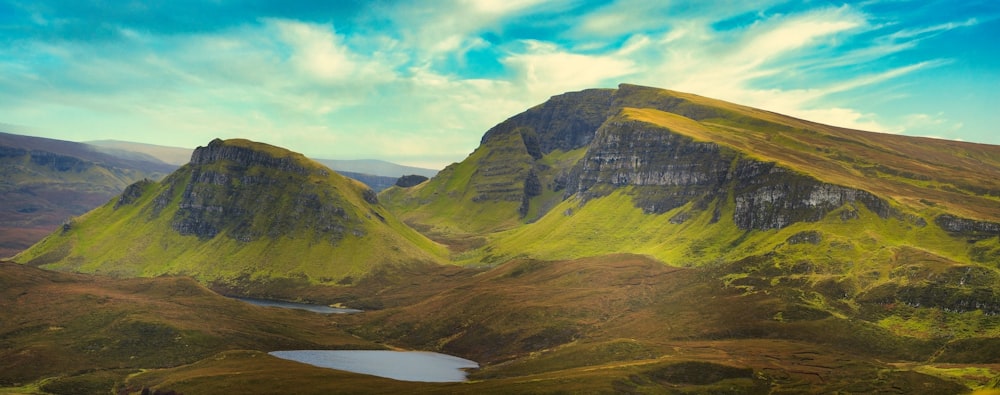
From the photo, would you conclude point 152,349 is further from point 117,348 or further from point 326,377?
point 326,377

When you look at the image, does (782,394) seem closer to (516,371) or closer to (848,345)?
(848,345)

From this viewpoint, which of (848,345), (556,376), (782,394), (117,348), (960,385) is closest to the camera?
(960,385)

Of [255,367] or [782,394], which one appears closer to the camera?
[782,394]

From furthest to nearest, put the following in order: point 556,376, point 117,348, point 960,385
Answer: point 117,348
point 556,376
point 960,385

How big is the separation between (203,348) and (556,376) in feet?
360

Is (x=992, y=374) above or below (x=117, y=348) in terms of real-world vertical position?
above

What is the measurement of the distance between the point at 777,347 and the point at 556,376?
210 ft

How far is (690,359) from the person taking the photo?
554ft

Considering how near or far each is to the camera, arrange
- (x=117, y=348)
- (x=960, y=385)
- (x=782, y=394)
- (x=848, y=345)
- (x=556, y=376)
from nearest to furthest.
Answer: (x=960, y=385) < (x=782, y=394) < (x=556, y=376) < (x=848, y=345) < (x=117, y=348)

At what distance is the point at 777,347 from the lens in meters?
180

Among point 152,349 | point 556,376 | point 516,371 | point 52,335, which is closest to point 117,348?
point 152,349

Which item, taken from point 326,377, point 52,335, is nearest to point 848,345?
point 326,377

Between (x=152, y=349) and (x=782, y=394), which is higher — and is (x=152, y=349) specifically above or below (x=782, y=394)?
below

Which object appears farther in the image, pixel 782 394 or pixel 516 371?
pixel 516 371
